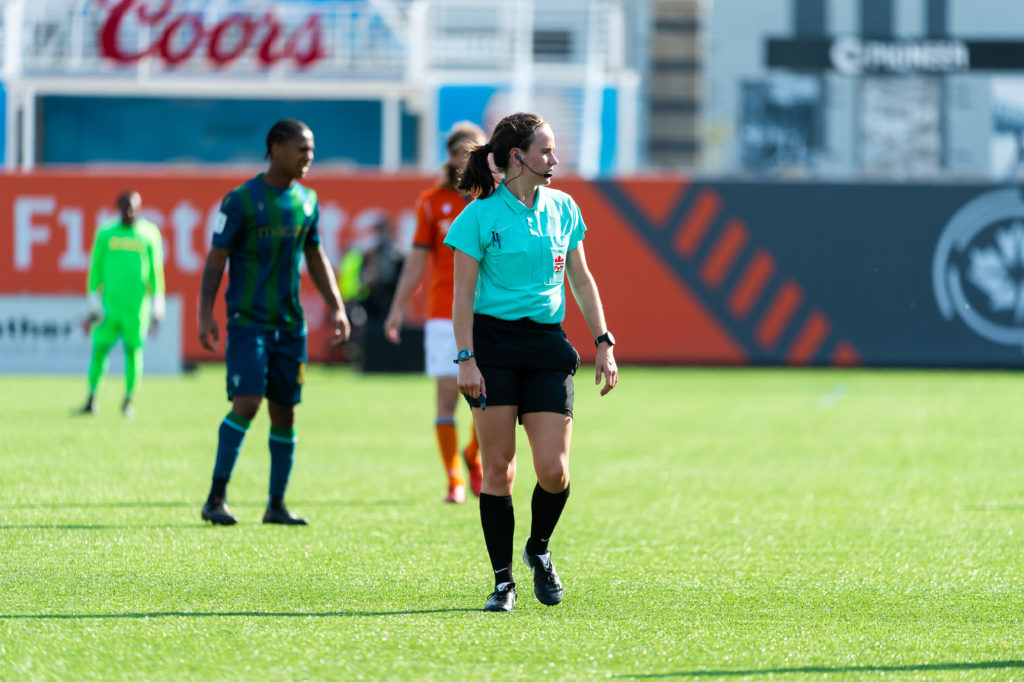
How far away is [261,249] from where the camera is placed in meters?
8.30

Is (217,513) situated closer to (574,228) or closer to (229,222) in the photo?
(229,222)

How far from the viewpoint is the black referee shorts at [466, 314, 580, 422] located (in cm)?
628

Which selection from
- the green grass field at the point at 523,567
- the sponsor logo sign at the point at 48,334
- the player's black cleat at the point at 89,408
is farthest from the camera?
the sponsor logo sign at the point at 48,334

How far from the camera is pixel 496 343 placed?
20.6ft

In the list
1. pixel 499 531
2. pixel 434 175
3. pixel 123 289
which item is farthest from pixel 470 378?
pixel 434 175

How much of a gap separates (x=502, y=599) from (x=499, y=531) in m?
0.26

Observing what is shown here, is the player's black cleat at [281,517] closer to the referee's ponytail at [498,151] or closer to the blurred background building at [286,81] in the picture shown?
the referee's ponytail at [498,151]

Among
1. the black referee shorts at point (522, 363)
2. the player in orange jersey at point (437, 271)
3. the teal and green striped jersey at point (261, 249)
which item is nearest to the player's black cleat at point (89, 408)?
the player in orange jersey at point (437, 271)

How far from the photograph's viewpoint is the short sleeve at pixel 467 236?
6215 millimetres

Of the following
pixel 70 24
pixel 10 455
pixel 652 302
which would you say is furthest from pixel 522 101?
pixel 10 455

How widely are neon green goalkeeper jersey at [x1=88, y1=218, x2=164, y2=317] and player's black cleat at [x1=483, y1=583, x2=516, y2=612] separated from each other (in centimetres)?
917

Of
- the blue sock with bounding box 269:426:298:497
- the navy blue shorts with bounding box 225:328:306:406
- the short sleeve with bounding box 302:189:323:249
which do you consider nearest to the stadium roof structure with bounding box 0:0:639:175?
the short sleeve with bounding box 302:189:323:249

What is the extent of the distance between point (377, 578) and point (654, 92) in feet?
281

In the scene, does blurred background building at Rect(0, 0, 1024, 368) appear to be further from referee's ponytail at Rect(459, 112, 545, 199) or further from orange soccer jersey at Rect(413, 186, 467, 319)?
referee's ponytail at Rect(459, 112, 545, 199)
